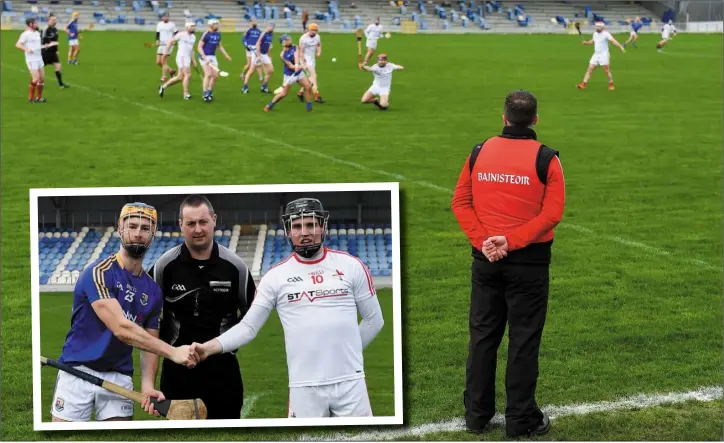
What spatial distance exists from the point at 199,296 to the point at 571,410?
277cm

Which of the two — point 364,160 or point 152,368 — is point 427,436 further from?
point 364,160

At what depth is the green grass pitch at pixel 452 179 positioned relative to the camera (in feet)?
27.6

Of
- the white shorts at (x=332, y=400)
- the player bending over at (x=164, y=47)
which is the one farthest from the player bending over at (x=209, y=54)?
the white shorts at (x=332, y=400)

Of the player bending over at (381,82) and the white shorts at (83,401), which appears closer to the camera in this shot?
the white shorts at (83,401)

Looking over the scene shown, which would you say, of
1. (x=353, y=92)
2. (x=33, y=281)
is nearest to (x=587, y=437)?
(x=33, y=281)

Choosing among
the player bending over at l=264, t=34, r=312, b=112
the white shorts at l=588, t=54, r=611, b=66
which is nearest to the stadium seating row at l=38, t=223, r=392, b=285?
the player bending over at l=264, t=34, r=312, b=112

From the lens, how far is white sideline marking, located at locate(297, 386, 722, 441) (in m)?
7.20

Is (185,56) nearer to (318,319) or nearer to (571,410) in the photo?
(571,410)

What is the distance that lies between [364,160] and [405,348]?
12712mm

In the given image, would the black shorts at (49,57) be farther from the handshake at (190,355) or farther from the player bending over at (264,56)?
the handshake at (190,355)

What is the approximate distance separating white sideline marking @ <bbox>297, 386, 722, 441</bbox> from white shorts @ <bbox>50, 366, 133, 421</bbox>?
113 centimetres

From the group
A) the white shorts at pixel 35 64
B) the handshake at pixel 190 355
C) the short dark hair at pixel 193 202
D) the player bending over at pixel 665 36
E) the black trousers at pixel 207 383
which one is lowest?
the black trousers at pixel 207 383

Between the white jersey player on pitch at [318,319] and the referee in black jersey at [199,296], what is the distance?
0.38 ft

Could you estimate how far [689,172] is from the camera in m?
18.8
